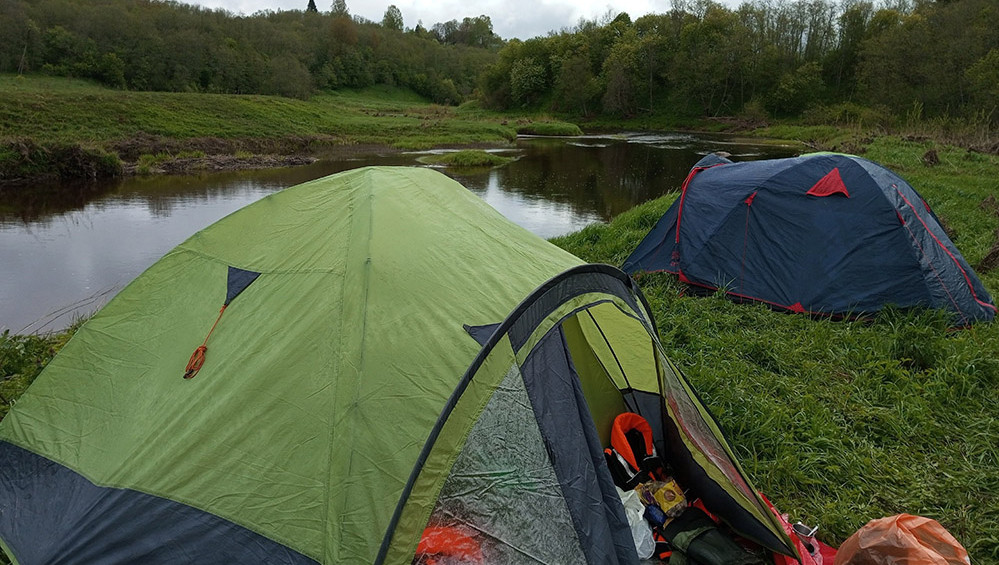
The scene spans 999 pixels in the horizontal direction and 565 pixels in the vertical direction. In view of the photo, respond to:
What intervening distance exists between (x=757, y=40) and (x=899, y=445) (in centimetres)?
6163

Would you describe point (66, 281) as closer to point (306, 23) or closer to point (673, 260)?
point (673, 260)

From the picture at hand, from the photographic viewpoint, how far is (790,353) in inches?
210

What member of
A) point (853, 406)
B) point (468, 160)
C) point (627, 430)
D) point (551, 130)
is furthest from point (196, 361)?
point (551, 130)

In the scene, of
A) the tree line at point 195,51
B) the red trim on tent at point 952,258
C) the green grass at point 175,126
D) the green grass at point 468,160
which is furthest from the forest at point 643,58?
the red trim on tent at point 952,258

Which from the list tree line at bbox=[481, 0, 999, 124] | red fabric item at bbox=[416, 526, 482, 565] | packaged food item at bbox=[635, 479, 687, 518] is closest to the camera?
red fabric item at bbox=[416, 526, 482, 565]

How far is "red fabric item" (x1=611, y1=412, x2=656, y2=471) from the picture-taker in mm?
3600

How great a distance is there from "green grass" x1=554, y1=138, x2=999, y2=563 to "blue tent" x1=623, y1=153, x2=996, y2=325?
0.27 meters

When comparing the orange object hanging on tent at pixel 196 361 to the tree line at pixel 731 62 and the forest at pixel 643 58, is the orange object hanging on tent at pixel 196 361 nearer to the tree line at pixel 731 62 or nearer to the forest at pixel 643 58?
the forest at pixel 643 58

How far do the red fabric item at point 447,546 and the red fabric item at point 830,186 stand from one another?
222 inches

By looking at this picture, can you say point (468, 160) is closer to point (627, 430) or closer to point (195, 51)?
point (627, 430)

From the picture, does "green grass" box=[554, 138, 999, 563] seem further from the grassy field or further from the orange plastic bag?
the orange plastic bag

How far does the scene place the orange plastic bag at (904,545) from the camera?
8.78 feet

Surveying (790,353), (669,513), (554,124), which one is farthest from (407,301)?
(554,124)

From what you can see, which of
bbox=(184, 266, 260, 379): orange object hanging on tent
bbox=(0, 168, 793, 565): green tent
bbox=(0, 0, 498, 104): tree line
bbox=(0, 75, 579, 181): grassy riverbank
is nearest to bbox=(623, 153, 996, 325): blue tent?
bbox=(0, 168, 793, 565): green tent
